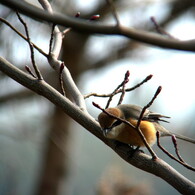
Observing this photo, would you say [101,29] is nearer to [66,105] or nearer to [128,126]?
[66,105]

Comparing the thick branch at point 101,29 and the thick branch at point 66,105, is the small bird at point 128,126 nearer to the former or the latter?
the thick branch at point 66,105

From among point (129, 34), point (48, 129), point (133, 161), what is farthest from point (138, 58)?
point (129, 34)

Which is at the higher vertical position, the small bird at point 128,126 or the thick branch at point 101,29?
the thick branch at point 101,29

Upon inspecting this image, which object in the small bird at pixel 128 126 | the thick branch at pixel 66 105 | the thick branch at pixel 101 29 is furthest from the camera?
the small bird at pixel 128 126

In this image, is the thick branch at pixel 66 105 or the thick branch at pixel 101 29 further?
the thick branch at pixel 66 105

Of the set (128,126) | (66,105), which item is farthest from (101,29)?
(128,126)

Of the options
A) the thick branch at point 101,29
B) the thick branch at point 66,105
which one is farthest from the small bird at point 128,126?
the thick branch at point 101,29
